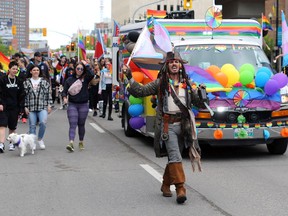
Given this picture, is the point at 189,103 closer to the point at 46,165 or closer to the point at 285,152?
the point at 46,165

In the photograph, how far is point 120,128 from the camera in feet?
51.9

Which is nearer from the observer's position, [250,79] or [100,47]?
[250,79]

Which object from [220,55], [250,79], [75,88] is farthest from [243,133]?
[75,88]

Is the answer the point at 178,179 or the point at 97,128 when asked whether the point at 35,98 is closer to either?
the point at 97,128

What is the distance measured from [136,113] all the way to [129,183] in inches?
126

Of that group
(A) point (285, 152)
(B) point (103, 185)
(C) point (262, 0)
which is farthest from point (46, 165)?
(C) point (262, 0)

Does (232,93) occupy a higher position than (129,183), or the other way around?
(232,93)

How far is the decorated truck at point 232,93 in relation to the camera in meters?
9.64

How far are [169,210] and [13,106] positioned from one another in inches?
233

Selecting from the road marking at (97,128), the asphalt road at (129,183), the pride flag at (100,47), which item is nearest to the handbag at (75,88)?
the asphalt road at (129,183)

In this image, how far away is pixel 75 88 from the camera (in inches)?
438

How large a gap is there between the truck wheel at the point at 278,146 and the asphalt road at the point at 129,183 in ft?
0.72

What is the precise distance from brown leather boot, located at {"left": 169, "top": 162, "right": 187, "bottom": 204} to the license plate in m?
3.12

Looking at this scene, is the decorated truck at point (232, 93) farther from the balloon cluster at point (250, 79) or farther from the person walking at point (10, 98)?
the person walking at point (10, 98)
